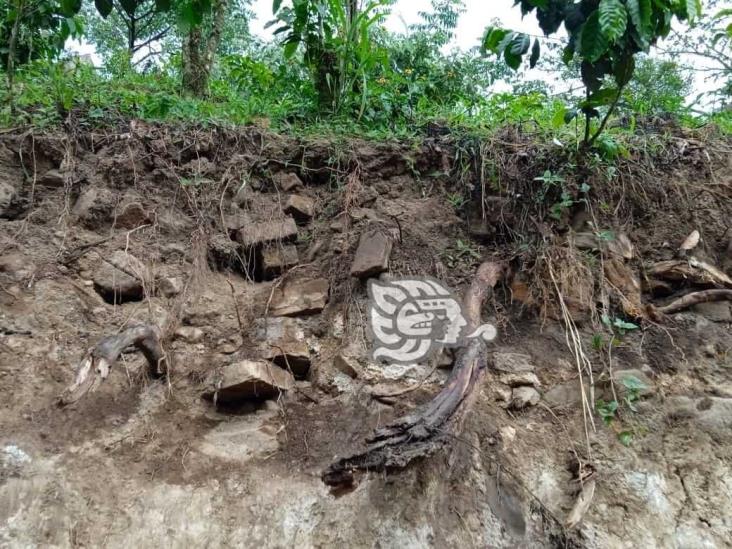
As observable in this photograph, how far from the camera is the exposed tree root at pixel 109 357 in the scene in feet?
6.20

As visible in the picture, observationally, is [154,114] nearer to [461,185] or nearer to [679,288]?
[461,185]

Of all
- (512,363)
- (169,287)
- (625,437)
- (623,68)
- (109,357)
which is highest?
(623,68)

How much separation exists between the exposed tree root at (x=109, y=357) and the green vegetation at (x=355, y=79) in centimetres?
121

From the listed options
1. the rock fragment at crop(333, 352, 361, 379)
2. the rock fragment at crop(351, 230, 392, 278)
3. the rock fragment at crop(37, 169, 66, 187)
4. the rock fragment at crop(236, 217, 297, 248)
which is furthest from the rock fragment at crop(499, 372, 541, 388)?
the rock fragment at crop(37, 169, 66, 187)

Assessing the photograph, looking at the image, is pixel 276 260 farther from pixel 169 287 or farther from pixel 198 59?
pixel 198 59

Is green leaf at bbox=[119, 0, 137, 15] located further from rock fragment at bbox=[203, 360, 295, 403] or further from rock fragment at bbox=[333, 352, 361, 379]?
rock fragment at bbox=[333, 352, 361, 379]

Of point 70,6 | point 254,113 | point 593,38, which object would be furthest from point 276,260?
point 593,38

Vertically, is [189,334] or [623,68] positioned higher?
[623,68]

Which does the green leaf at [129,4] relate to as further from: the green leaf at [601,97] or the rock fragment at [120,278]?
the green leaf at [601,97]

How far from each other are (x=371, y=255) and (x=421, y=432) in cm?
113

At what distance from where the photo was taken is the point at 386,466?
1.92 m

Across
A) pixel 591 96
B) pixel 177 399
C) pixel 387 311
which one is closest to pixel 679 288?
pixel 591 96

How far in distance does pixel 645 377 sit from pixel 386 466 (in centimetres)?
144

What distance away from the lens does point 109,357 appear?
200 cm
